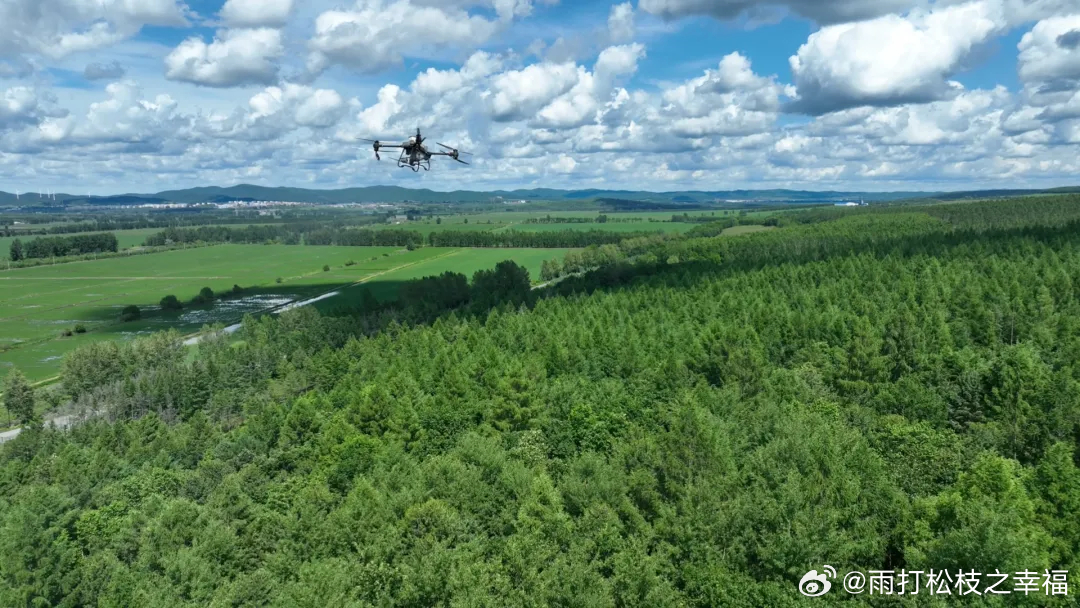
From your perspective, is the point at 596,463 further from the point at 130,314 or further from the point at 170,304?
the point at 170,304

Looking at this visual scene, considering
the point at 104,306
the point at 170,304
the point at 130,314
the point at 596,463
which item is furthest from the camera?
the point at 170,304

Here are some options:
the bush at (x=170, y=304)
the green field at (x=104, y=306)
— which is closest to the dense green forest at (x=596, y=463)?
the green field at (x=104, y=306)

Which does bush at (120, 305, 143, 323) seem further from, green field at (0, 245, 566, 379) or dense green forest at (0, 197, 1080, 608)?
dense green forest at (0, 197, 1080, 608)

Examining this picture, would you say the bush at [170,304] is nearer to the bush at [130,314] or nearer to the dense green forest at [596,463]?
the bush at [130,314]

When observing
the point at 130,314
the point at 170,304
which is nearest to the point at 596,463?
the point at 130,314

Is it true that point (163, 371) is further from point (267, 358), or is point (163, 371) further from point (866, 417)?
point (866, 417)

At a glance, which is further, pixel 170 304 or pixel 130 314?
pixel 170 304

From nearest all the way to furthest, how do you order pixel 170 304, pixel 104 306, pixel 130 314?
1. pixel 130 314
2. pixel 104 306
3. pixel 170 304
